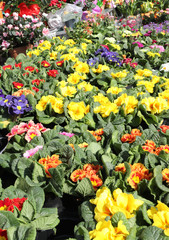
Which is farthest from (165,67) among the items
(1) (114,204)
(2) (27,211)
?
(2) (27,211)

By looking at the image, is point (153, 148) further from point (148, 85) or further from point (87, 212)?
point (148, 85)

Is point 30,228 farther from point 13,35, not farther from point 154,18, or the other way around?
point 154,18

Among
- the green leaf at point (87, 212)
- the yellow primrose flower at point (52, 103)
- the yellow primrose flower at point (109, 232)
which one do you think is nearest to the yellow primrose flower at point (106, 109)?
the yellow primrose flower at point (52, 103)

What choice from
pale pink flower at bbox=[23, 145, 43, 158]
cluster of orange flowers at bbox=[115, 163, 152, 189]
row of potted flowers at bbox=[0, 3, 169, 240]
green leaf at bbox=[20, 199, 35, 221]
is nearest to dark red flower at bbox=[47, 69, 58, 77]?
row of potted flowers at bbox=[0, 3, 169, 240]

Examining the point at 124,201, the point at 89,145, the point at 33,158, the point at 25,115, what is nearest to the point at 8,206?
the point at 33,158

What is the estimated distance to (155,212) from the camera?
132 cm

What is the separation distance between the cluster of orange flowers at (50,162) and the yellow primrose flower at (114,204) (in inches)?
17.9

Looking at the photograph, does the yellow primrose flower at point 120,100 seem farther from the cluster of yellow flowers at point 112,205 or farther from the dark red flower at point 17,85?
the cluster of yellow flowers at point 112,205

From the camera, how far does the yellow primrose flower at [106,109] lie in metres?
2.36

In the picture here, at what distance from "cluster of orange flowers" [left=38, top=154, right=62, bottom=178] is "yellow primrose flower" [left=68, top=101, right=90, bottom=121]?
653 mm

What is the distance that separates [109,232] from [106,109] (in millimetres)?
1343

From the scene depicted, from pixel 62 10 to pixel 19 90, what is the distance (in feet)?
11.6

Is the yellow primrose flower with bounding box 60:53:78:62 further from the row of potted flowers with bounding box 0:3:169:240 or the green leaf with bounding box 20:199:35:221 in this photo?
the green leaf with bounding box 20:199:35:221

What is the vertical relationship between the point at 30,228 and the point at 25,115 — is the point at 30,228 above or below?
above
